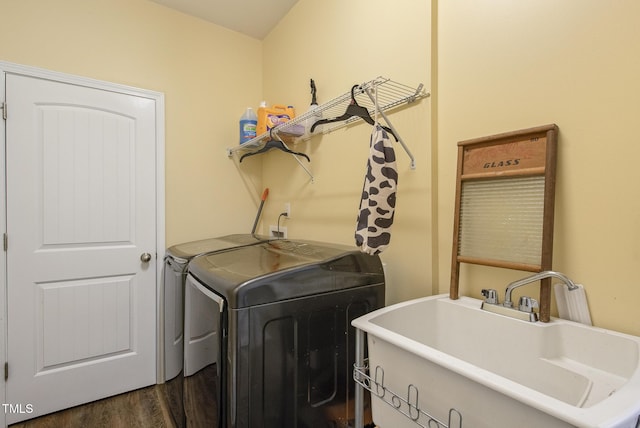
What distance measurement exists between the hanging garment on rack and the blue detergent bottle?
1.44 m

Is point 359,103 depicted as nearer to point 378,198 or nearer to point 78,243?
point 378,198

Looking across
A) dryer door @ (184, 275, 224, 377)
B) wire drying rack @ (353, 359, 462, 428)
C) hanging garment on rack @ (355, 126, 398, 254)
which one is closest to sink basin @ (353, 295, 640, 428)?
wire drying rack @ (353, 359, 462, 428)

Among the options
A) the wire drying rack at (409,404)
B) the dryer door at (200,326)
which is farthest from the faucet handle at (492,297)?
the dryer door at (200,326)

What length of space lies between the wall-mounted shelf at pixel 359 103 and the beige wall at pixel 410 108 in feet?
0.18

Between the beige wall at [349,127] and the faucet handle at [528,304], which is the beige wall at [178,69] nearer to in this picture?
the beige wall at [349,127]

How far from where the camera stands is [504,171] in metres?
1.04

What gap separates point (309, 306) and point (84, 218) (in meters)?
1.71

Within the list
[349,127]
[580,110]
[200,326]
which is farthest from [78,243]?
[580,110]

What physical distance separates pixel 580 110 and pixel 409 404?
3.21ft

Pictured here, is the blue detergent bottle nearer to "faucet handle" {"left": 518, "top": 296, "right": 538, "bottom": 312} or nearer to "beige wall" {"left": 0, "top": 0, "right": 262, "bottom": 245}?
"beige wall" {"left": 0, "top": 0, "right": 262, "bottom": 245}

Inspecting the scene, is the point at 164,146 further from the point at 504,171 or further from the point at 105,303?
the point at 504,171

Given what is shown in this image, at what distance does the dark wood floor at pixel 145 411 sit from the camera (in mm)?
1398

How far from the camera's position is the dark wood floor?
1.40 m

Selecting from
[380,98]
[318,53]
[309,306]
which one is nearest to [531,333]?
[309,306]
